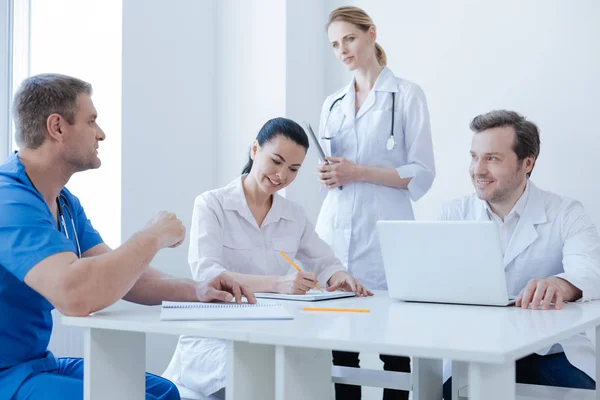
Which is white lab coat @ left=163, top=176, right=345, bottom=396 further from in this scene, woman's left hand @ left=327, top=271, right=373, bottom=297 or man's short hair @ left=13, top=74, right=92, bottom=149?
man's short hair @ left=13, top=74, right=92, bottom=149

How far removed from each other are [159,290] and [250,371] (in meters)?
0.51

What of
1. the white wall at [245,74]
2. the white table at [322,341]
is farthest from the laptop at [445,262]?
the white wall at [245,74]

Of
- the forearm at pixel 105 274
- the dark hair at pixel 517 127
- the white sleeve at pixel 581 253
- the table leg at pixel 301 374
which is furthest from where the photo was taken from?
the dark hair at pixel 517 127

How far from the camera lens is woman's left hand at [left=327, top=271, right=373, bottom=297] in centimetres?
204

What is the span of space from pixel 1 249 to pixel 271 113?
232cm

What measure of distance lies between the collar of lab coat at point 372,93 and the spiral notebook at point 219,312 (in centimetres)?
132

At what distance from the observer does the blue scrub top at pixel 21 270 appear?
1.41 m

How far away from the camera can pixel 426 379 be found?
1858mm

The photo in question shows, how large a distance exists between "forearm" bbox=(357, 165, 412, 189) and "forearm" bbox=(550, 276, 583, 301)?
0.95 m

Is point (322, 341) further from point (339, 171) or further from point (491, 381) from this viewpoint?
point (339, 171)

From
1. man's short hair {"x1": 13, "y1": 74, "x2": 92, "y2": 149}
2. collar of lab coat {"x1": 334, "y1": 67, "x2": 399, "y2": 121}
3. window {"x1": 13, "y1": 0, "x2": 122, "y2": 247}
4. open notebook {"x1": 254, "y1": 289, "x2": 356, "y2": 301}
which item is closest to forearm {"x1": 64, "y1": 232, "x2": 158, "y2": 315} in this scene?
man's short hair {"x1": 13, "y1": 74, "x2": 92, "y2": 149}

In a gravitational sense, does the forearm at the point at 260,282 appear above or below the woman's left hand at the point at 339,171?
below

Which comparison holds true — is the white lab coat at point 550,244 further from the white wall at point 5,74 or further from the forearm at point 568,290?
the white wall at point 5,74

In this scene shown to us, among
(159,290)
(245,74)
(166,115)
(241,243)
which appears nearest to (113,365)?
(159,290)
